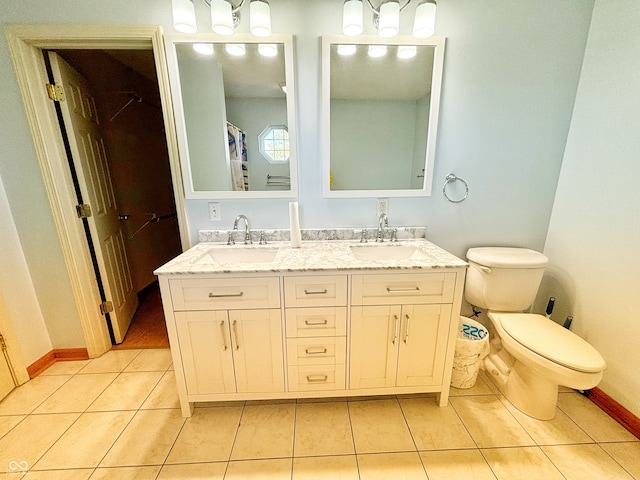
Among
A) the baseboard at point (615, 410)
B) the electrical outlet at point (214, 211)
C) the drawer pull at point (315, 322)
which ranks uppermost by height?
the electrical outlet at point (214, 211)

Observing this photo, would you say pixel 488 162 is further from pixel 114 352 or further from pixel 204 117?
pixel 114 352

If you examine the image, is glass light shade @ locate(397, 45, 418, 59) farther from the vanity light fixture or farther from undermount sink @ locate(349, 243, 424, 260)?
undermount sink @ locate(349, 243, 424, 260)

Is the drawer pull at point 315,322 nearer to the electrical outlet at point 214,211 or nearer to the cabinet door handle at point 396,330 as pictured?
the cabinet door handle at point 396,330

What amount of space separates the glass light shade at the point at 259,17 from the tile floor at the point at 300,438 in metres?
1.98

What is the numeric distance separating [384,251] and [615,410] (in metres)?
1.41

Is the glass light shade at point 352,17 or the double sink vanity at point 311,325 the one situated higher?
the glass light shade at point 352,17

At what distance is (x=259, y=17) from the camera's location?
1.25 meters

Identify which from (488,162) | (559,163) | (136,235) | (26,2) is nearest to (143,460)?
(136,235)

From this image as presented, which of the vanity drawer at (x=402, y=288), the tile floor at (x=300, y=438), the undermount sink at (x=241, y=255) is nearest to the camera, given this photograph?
the tile floor at (x=300, y=438)

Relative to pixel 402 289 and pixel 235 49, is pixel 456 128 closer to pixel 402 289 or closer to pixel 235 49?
pixel 402 289

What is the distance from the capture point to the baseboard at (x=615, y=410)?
1.21 meters

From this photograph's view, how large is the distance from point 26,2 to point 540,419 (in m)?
3.35

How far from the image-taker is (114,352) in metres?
1.81

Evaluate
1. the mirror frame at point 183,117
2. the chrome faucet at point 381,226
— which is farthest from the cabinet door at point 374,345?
the mirror frame at point 183,117
